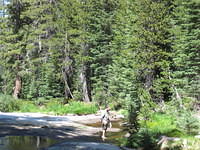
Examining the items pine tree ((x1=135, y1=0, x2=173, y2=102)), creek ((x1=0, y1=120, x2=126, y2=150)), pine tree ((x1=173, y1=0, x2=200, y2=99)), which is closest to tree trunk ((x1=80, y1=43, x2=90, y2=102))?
pine tree ((x1=135, y1=0, x2=173, y2=102))

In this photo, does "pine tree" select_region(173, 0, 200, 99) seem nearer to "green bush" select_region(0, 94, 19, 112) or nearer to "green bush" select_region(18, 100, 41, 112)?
"green bush" select_region(18, 100, 41, 112)

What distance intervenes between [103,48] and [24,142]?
24.9 metres

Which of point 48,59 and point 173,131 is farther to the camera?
point 48,59

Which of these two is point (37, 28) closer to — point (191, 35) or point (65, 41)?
point (65, 41)

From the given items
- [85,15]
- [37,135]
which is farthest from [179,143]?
[85,15]

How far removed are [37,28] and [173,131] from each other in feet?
80.7

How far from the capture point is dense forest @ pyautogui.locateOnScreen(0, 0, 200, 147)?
82.5 feet

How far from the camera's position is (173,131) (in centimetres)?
1449

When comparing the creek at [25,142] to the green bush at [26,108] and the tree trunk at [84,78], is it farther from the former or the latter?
the tree trunk at [84,78]

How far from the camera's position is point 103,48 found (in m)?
36.5

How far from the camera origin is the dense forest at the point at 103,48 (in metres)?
25.2

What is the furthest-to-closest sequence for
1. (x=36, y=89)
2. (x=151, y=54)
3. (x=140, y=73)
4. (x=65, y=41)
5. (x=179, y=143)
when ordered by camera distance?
(x=36, y=89)
(x=65, y=41)
(x=140, y=73)
(x=151, y=54)
(x=179, y=143)

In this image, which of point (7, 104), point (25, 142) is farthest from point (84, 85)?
point (25, 142)

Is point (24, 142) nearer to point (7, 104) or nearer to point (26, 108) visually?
point (7, 104)
